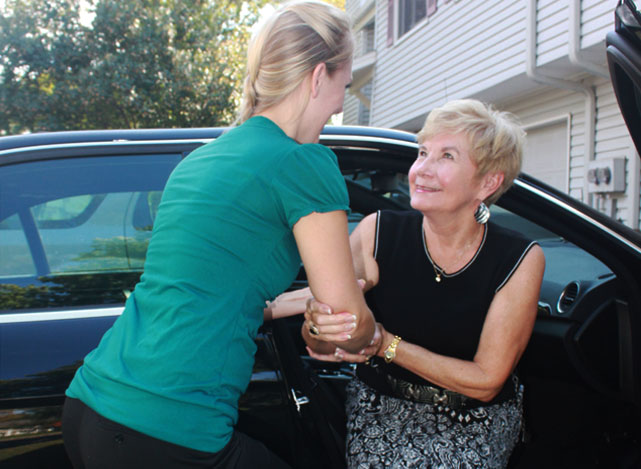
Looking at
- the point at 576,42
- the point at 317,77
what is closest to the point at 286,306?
the point at 317,77

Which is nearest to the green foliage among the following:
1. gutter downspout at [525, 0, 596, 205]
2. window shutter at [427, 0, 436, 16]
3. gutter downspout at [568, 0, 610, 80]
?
window shutter at [427, 0, 436, 16]

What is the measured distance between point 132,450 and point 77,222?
102 cm

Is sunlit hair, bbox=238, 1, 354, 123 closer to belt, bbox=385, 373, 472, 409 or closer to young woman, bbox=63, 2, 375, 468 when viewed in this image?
young woman, bbox=63, 2, 375, 468

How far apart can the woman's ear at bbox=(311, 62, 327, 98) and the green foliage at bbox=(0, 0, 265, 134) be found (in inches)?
679

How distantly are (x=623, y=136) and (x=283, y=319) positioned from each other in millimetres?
6877

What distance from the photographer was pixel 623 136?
292 inches

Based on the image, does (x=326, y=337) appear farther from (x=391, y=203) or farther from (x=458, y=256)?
(x=391, y=203)

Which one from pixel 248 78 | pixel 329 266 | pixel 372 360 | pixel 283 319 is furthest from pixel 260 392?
pixel 248 78

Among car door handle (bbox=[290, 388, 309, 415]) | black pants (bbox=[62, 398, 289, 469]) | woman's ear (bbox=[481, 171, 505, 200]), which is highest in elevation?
woman's ear (bbox=[481, 171, 505, 200])

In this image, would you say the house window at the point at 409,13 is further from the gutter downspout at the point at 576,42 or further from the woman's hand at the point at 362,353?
the woman's hand at the point at 362,353

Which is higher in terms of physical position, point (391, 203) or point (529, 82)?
point (529, 82)

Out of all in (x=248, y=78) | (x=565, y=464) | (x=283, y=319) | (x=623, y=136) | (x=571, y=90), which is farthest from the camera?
(x=571, y=90)

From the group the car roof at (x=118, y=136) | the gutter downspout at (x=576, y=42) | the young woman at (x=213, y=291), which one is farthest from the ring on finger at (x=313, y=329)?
the gutter downspout at (x=576, y=42)

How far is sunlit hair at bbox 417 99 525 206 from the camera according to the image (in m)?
2.11
